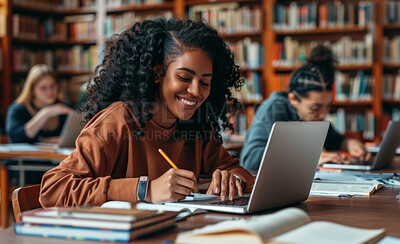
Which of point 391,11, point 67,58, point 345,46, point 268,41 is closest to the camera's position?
point 391,11

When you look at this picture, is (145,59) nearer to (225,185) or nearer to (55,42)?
(225,185)

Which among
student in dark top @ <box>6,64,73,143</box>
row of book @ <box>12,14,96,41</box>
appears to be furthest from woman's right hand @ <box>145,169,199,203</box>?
row of book @ <box>12,14,96,41</box>

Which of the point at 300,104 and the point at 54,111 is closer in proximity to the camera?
the point at 300,104

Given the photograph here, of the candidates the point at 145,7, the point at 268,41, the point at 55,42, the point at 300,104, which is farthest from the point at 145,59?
the point at 55,42

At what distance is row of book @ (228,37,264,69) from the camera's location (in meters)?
4.69

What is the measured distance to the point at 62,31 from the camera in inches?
213

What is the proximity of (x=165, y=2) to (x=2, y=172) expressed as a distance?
2606 mm

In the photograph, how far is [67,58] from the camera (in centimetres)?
535

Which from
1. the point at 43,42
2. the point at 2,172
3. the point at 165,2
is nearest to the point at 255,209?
the point at 2,172

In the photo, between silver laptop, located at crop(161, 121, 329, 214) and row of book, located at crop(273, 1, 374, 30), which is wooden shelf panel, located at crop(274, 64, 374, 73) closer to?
row of book, located at crop(273, 1, 374, 30)

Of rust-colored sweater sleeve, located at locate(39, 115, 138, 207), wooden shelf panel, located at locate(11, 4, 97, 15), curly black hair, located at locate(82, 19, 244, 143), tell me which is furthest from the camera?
wooden shelf panel, located at locate(11, 4, 97, 15)

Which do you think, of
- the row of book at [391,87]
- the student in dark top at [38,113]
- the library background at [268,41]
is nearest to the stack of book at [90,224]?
the student in dark top at [38,113]

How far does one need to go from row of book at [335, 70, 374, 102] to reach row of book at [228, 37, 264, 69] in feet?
2.42

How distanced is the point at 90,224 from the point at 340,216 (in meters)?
0.54
